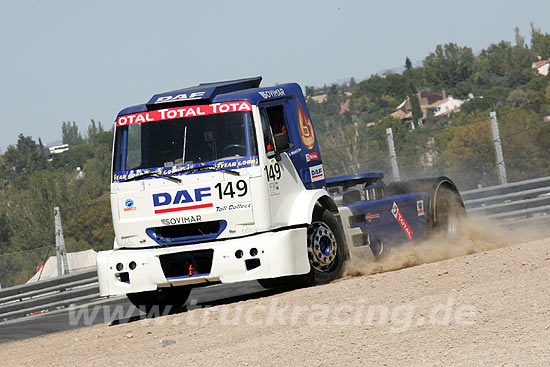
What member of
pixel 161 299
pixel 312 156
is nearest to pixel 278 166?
pixel 312 156

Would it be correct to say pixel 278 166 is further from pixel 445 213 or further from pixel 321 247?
pixel 445 213

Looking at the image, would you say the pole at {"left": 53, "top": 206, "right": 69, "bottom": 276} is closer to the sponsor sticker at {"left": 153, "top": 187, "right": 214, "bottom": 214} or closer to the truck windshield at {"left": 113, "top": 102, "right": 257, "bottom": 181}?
the truck windshield at {"left": 113, "top": 102, "right": 257, "bottom": 181}

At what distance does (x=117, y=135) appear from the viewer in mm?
10578

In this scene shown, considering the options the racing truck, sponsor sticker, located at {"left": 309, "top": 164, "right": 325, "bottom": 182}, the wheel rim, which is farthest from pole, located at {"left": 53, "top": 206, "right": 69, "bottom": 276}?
the wheel rim

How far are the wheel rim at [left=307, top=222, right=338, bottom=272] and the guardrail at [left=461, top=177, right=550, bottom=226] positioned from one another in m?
8.27

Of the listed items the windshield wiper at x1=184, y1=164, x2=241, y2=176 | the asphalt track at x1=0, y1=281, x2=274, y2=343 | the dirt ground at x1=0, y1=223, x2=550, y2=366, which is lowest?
the asphalt track at x1=0, y1=281, x2=274, y2=343

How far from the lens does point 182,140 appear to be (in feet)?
33.8

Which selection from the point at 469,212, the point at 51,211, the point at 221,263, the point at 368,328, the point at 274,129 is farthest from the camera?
the point at 51,211

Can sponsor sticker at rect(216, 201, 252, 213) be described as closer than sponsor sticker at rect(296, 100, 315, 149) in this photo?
Yes

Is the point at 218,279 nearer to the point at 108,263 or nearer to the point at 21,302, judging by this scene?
the point at 108,263

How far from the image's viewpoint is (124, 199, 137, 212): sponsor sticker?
33.7ft

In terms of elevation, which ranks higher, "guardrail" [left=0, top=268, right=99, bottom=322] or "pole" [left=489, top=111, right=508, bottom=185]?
"pole" [left=489, top=111, right=508, bottom=185]

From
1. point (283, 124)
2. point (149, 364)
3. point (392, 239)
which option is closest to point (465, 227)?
point (392, 239)

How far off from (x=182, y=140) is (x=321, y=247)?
2.12m
